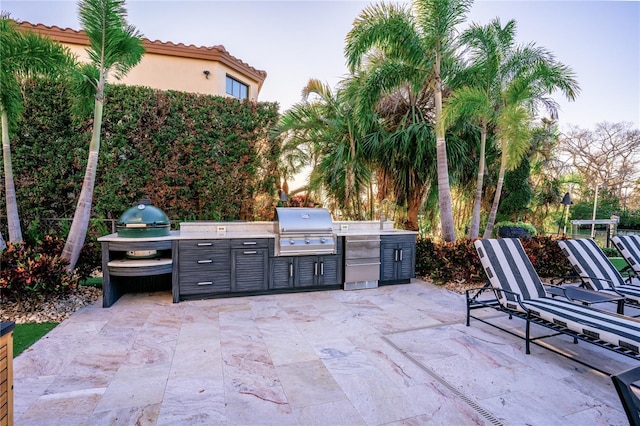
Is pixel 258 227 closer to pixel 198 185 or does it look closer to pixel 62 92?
pixel 198 185

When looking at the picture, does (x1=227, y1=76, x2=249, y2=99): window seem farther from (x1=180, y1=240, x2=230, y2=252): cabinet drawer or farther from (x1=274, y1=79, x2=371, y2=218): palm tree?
(x1=180, y1=240, x2=230, y2=252): cabinet drawer

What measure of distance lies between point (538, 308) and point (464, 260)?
263 centimetres

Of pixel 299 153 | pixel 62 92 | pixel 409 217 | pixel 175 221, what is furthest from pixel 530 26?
pixel 62 92

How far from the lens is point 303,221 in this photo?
5.18m

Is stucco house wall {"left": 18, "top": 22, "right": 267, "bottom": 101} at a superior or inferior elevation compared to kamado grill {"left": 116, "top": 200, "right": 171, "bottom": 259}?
superior

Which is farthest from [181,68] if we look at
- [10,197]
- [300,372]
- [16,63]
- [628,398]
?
[628,398]

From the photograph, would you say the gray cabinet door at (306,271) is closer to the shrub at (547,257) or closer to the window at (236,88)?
the shrub at (547,257)

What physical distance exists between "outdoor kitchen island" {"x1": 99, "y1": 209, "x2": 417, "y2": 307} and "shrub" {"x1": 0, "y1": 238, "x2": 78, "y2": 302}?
0.48 meters

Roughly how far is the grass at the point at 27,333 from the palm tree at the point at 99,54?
1078 mm

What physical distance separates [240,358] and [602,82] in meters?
14.3

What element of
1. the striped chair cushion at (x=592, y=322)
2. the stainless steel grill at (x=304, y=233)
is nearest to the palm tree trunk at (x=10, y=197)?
the stainless steel grill at (x=304, y=233)

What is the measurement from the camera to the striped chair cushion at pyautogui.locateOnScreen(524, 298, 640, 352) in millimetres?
2586

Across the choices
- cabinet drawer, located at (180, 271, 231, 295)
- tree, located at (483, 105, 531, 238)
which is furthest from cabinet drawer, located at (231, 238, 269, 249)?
tree, located at (483, 105, 531, 238)

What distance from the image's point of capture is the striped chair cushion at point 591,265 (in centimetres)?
436
